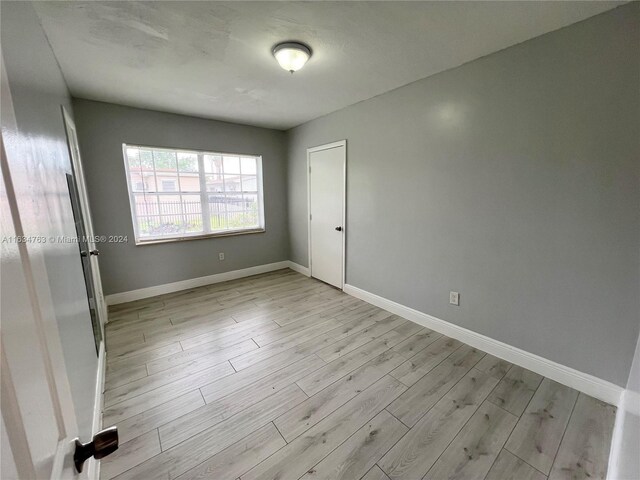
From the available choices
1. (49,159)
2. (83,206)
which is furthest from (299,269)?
(49,159)

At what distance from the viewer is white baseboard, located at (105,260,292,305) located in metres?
3.34

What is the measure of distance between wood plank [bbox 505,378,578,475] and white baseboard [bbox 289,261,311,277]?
124 inches

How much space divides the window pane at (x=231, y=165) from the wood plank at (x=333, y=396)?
3.34 meters

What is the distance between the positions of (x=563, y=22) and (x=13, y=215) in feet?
8.99

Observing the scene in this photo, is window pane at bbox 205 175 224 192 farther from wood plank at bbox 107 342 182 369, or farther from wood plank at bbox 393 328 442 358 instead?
wood plank at bbox 393 328 442 358

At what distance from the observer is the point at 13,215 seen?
0.41m

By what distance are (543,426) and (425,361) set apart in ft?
2.54

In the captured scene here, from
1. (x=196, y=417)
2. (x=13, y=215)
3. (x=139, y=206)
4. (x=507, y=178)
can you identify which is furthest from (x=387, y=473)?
(x=139, y=206)

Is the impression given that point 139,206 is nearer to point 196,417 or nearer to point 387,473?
point 196,417

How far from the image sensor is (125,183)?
3252mm

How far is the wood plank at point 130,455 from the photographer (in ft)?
4.51

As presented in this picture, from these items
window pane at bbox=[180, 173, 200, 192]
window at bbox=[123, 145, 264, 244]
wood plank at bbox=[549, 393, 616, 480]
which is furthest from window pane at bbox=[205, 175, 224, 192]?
wood plank at bbox=[549, 393, 616, 480]

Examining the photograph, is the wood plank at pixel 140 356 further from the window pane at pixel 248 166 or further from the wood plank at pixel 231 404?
the window pane at pixel 248 166

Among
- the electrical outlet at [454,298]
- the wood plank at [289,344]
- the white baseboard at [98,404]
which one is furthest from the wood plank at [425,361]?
the white baseboard at [98,404]
